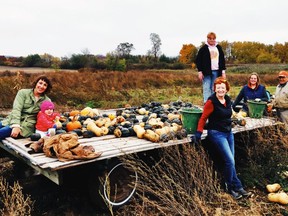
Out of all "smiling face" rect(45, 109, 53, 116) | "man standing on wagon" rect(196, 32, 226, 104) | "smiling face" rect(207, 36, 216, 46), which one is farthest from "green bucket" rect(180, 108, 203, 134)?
"smiling face" rect(207, 36, 216, 46)

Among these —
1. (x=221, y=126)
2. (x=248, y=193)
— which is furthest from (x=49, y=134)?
(x=248, y=193)

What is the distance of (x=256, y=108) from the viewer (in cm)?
604

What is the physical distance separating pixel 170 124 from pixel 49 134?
1779 millimetres

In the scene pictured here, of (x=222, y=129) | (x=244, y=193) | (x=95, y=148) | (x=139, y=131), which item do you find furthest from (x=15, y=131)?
(x=244, y=193)

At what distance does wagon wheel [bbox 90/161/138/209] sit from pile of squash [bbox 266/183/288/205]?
1802 millimetres

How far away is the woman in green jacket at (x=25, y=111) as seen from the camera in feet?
14.1

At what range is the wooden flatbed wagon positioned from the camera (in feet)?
10.6

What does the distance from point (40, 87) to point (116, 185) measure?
71.6 inches

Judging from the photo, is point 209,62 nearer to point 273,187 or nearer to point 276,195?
point 273,187

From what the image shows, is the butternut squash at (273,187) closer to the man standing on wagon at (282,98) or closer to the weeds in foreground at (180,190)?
the weeds in foreground at (180,190)

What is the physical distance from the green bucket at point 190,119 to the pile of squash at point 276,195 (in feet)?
4.25

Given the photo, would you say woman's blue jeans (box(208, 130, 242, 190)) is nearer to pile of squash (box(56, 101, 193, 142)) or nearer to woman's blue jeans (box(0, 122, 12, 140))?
pile of squash (box(56, 101, 193, 142))

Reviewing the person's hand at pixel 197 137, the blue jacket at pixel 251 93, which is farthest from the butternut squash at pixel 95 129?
the blue jacket at pixel 251 93

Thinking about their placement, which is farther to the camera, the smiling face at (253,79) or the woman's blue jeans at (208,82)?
the woman's blue jeans at (208,82)
